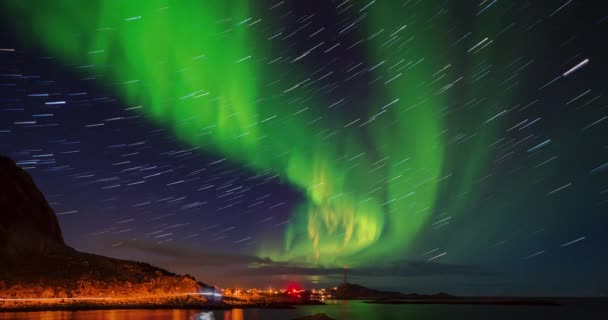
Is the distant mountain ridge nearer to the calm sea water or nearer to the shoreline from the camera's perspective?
Answer: the shoreline

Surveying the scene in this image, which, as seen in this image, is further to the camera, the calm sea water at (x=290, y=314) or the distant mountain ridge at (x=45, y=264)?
the distant mountain ridge at (x=45, y=264)

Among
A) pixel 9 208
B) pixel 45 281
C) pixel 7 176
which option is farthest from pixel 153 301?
pixel 7 176

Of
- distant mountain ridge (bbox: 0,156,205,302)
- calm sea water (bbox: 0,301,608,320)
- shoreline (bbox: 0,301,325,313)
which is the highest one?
distant mountain ridge (bbox: 0,156,205,302)

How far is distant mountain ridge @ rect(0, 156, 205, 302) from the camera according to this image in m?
81.9

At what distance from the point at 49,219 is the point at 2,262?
2307 centimetres

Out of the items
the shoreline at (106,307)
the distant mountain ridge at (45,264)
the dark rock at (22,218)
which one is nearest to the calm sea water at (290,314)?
the shoreline at (106,307)

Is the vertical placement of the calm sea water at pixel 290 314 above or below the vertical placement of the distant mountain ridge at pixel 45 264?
below

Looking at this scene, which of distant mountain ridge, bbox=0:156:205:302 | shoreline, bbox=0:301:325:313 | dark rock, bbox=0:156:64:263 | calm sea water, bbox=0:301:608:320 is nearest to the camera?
calm sea water, bbox=0:301:608:320

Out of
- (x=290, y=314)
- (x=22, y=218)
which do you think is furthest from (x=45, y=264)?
(x=290, y=314)

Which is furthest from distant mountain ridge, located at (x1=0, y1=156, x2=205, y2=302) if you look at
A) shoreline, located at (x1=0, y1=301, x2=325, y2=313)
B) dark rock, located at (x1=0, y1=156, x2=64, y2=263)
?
shoreline, located at (x1=0, y1=301, x2=325, y2=313)

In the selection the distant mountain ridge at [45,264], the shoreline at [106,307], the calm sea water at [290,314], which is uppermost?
the distant mountain ridge at [45,264]

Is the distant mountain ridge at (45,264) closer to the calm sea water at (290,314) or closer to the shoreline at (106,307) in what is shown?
the shoreline at (106,307)

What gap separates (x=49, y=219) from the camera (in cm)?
10706

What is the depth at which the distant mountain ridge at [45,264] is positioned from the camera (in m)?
81.9
